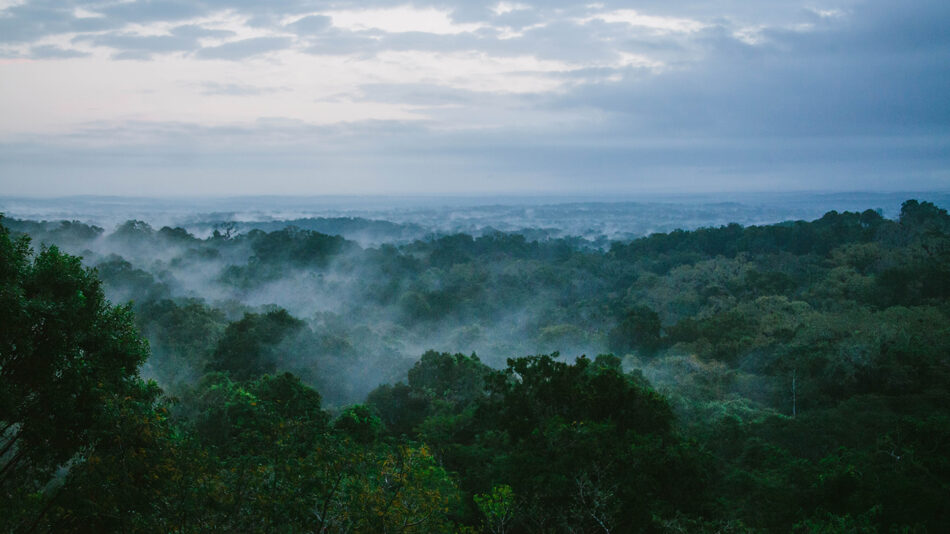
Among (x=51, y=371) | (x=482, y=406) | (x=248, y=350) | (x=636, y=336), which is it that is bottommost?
(x=636, y=336)

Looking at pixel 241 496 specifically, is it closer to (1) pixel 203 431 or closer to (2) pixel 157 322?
(1) pixel 203 431

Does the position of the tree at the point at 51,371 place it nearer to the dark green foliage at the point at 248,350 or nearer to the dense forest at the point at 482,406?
the dense forest at the point at 482,406

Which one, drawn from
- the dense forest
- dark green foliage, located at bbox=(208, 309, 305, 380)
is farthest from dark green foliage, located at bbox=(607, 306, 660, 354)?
dark green foliage, located at bbox=(208, 309, 305, 380)

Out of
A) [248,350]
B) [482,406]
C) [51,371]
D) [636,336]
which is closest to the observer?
[51,371]

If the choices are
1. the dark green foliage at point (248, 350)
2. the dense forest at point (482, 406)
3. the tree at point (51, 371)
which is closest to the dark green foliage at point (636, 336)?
the dense forest at point (482, 406)

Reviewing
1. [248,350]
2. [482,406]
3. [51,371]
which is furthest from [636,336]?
[51,371]

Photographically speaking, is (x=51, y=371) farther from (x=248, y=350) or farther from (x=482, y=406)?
(x=248, y=350)

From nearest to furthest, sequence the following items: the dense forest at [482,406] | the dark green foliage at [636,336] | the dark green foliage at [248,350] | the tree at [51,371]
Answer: the dense forest at [482,406] → the tree at [51,371] → the dark green foliage at [248,350] → the dark green foliage at [636,336]

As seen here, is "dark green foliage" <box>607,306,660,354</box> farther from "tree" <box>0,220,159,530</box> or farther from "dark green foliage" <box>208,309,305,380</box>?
"tree" <box>0,220,159,530</box>
